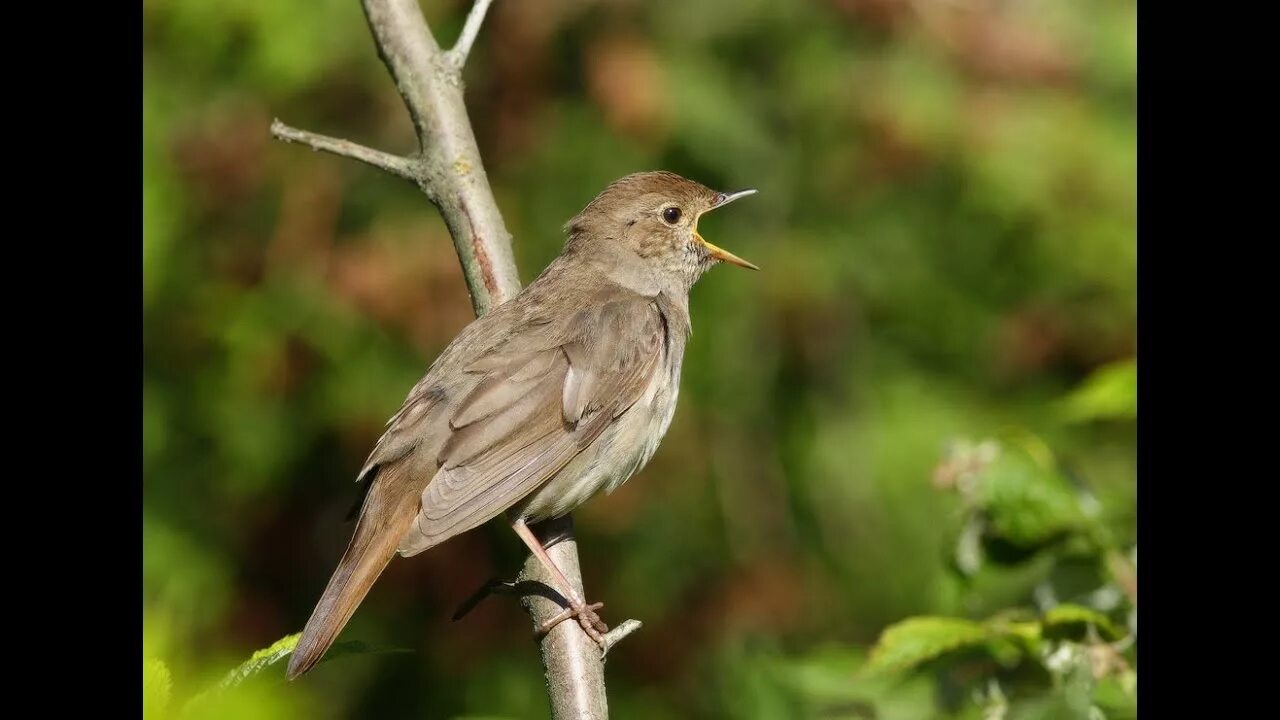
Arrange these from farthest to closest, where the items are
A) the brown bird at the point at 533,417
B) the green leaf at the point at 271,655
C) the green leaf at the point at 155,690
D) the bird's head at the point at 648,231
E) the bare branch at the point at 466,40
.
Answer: the bird's head at the point at 648,231, the bare branch at the point at 466,40, the brown bird at the point at 533,417, the green leaf at the point at 271,655, the green leaf at the point at 155,690

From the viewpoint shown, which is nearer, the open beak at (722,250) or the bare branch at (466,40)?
the bare branch at (466,40)

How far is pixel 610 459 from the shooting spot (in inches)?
152

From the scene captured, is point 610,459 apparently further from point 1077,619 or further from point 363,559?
point 1077,619

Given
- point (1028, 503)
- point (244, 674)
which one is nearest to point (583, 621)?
point (1028, 503)

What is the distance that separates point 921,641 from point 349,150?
203cm

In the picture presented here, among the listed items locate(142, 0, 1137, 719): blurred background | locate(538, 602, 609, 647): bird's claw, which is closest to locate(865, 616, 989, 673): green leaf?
locate(538, 602, 609, 647): bird's claw

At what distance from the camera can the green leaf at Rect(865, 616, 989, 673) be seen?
9.76ft

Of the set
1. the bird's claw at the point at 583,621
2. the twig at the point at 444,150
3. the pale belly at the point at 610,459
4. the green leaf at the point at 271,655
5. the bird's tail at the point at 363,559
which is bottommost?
the green leaf at the point at 271,655

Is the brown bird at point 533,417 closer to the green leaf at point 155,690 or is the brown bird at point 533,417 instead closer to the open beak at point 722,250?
the open beak at point 722,250

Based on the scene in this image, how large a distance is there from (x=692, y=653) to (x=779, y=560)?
0.59m

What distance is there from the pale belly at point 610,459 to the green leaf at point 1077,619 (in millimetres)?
1351

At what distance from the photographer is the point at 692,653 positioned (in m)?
5.44

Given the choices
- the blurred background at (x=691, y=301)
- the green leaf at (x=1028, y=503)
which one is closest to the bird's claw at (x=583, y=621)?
the green leaf at (x=1028, y=503)

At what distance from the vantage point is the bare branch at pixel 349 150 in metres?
3.61
